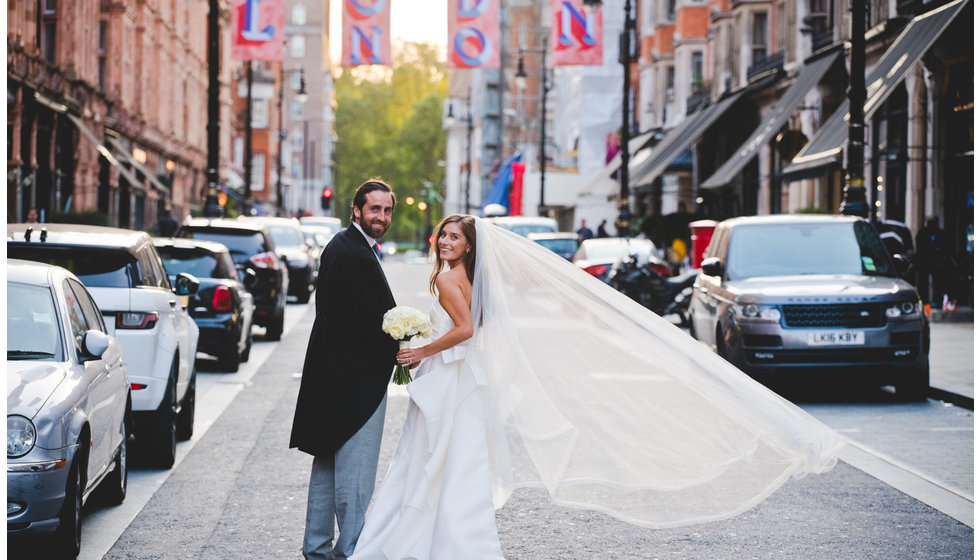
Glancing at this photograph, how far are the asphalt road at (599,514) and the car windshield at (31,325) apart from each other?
97 centimetres

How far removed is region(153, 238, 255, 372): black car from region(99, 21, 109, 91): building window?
85.7 feet

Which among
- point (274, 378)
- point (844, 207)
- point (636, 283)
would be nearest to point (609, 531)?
point (274, 378)

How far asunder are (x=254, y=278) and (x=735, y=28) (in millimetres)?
27461

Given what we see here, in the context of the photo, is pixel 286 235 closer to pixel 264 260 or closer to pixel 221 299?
pixel 264 260

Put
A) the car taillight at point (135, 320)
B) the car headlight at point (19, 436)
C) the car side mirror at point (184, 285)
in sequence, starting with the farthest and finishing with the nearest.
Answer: the car side mirror at point (184, 285) → the car taillight at point (135, 320) → the car headlight at point (19, 436)

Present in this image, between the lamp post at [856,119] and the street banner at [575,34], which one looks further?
the street banner at [575,34]

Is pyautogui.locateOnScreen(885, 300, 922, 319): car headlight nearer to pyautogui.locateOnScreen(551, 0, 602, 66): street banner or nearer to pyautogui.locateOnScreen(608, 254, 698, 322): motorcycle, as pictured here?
pyautogui.locateOnScreen(608, 254, 698, 322): motorcycle

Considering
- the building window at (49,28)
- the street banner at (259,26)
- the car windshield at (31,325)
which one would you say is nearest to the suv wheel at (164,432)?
the car windshield at (31,325)

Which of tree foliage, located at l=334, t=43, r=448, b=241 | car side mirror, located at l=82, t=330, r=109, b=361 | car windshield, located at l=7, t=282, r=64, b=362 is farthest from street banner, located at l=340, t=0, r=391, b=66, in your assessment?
tree foliage, located at l=334, t=43, r=448, b=241

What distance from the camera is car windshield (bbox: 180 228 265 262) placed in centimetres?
1997

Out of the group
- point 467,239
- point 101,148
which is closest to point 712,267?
point 467,239

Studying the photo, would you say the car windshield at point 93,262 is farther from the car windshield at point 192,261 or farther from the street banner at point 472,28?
the street banner at point 472,28

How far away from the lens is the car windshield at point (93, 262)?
10031 millimetres

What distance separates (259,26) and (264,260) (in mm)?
11698
